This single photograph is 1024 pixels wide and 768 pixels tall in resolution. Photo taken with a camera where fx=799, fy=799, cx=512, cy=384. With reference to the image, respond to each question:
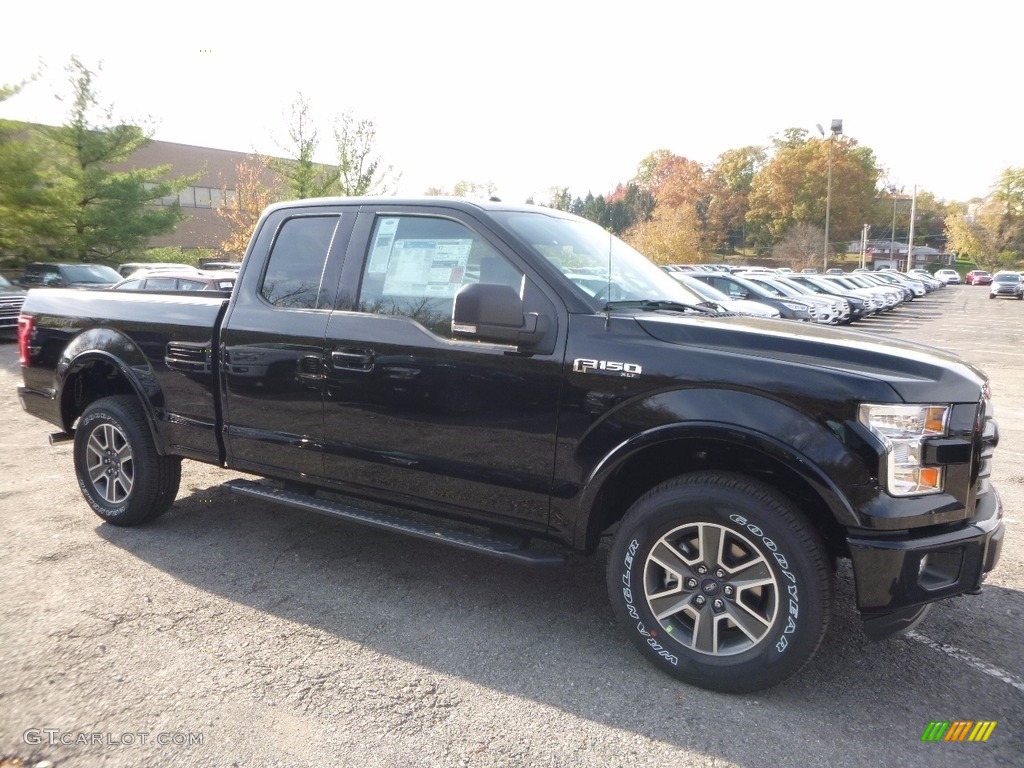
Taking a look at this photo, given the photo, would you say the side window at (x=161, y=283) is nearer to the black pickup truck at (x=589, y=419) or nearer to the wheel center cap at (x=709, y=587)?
the black pickup truck at (x=589, y=419)

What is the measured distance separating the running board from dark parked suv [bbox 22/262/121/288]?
58.0 feet

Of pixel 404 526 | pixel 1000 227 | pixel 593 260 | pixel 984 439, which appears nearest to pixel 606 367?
pixel 593 260

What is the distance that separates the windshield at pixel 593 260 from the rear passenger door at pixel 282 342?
1.06 m

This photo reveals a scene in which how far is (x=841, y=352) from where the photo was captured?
125 inches

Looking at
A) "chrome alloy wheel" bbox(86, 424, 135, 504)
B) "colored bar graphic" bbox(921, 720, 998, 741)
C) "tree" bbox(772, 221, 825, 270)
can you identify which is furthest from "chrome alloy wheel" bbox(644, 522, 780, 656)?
"tree" bbox(772, 221, 825, 270)

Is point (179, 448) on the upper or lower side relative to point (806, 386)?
lower

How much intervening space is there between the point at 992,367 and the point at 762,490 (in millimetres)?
13155

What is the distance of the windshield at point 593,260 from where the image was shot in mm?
3807

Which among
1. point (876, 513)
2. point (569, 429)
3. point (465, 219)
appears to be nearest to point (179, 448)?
point (465, 219)

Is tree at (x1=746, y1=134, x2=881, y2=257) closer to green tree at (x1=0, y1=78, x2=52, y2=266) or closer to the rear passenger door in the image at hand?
green tree at (x1=0, y1=78, x2=52, y2=266)

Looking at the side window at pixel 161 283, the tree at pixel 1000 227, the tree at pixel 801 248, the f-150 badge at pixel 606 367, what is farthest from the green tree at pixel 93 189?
the tree at pixel 1000 227

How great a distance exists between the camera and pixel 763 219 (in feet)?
281

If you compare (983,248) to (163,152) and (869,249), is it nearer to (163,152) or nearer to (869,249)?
(869,249)

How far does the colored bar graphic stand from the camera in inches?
118
